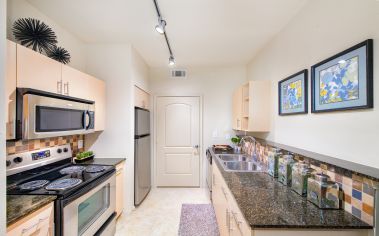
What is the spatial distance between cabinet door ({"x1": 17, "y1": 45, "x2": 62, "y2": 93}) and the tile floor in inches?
73.2

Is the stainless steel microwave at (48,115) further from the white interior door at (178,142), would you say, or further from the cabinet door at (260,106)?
the cabinet door at (260,106)

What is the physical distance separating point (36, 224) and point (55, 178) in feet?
1.94

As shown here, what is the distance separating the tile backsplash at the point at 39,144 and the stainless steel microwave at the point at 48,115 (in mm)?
367

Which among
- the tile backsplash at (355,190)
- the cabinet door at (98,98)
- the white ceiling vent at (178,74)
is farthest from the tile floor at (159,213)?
the white ceiling vent at (178,74)

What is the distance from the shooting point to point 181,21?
6.75 feet

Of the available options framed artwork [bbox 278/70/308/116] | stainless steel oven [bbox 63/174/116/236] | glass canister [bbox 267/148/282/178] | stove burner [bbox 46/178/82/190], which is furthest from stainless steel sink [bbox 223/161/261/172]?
stove burner [bbox 46/178/82/190]

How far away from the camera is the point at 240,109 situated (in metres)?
2.94

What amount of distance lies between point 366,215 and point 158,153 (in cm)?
327

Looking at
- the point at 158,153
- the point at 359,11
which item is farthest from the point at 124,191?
the point at 359,11

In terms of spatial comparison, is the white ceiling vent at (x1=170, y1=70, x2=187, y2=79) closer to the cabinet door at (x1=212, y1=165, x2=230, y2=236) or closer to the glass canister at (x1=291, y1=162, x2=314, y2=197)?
the cabinet door at (x1=212, y1=165, x2=230, y2=236)

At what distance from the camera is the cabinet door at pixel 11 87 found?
133cm

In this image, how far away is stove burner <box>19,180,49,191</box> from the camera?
1.45 metres

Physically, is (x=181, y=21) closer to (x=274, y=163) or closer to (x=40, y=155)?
(x=274, y=163)

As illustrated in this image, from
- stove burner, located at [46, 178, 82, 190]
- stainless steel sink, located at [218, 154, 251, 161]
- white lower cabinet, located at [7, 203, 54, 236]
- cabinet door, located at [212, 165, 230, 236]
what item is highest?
stove burner, located at [46, 178, 82, 190]
